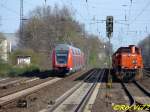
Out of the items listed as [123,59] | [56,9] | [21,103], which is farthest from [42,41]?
[21,103]

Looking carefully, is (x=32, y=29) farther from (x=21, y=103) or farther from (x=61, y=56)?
(x=21, y=103)

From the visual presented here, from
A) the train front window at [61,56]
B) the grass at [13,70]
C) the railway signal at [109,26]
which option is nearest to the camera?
the railway signal at [109,26]

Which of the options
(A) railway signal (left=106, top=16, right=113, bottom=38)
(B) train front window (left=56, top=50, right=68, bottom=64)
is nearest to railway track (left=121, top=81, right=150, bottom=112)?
(A) railway signal (left=106, top=16, right=113, bottom=38)

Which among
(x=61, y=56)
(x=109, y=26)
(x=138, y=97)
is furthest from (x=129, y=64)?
(x=109, y=26)

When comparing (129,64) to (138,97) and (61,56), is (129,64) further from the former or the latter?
(138,97)

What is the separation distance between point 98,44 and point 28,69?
199 feet

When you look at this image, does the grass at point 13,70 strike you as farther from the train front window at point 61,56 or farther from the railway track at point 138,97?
the railway track at point 138,97

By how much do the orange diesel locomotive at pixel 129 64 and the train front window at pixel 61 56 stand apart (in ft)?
28.4

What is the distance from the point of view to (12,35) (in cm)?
13438

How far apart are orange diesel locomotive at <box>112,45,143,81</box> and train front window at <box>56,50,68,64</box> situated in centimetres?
865

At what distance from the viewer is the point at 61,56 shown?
49469 millimetres

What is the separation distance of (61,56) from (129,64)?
11.0 m

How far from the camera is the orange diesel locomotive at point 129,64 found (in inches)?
1590

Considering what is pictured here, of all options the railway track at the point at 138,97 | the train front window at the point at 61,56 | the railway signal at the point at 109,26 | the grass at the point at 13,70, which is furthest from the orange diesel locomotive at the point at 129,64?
the grass at the point at 13,70
